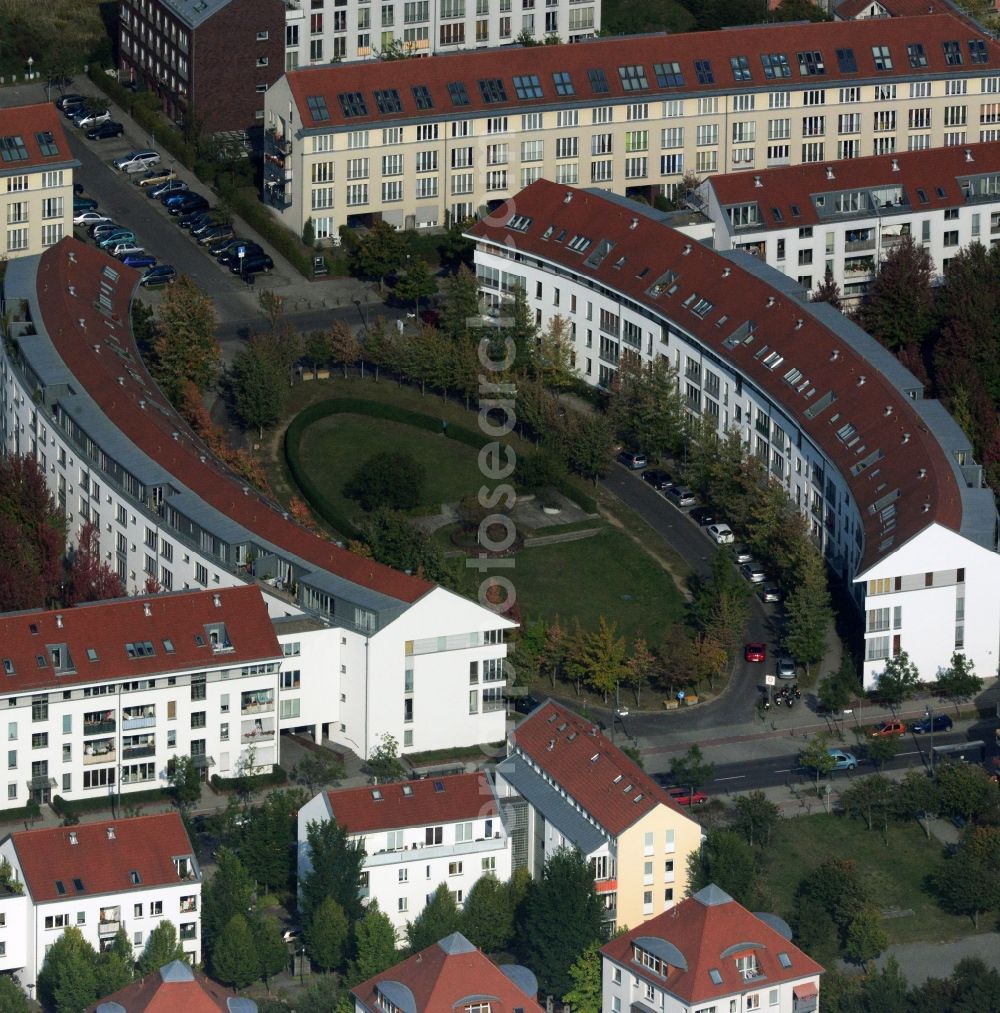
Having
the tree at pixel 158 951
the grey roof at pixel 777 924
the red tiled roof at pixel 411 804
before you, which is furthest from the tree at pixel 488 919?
the tree at pixel 158 951

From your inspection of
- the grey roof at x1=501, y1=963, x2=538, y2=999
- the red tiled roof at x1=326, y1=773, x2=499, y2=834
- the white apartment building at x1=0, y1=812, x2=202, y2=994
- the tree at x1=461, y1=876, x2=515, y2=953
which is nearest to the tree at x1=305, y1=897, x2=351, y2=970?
the red tiled roof at x1=326, y1=773, x2=499, y2=834

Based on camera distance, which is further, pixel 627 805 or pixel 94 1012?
pixel 627 805

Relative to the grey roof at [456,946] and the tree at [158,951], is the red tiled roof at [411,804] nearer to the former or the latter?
the tree at [158,951]

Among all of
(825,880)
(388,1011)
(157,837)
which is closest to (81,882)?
(157,837)

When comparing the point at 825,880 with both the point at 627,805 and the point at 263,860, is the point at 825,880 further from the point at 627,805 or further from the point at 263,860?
the point at 263,860

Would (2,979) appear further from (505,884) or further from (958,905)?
(958,905)

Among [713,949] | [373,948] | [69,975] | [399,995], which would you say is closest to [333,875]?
[373,948]
